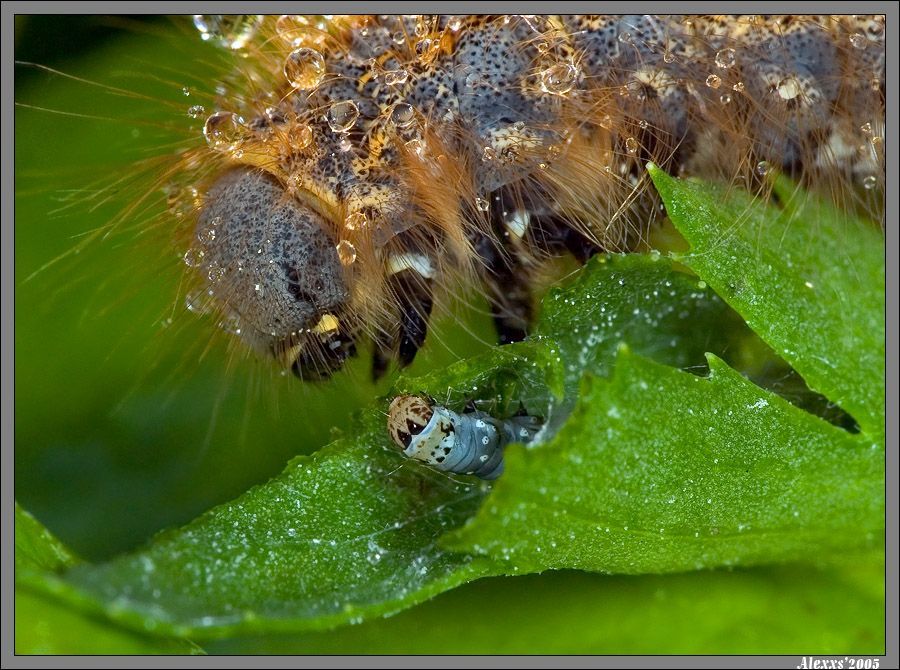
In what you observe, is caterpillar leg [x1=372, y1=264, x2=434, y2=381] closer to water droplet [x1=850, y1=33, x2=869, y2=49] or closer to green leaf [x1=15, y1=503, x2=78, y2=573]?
green leaf [x1=15, y1=503, x2=78, y2=573]

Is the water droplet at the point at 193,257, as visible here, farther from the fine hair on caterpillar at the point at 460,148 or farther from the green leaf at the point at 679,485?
the green leaf at the point at 679,485

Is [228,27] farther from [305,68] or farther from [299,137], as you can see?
[299,137]

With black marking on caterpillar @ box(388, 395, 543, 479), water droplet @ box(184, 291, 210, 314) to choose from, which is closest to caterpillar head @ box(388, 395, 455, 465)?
black marking on caterpillar @ box(388, 395, 543, 479)

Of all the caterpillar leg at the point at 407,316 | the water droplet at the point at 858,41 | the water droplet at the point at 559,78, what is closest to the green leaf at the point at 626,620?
the caterpillar leg at the point at 407,316

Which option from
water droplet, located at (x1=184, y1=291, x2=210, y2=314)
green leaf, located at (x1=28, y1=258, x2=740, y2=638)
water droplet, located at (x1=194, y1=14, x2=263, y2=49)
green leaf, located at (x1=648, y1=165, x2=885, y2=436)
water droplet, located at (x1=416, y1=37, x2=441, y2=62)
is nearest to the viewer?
green leaf, located at (x1=28, y1=258, x2=740, y2=638)

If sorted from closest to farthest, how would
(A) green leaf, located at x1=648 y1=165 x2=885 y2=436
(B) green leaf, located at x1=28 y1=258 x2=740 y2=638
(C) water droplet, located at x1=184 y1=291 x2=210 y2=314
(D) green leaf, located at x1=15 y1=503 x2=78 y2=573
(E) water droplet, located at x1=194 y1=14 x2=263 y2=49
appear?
(B) green leaf, located at x1=28 y1=258 x2=740 y2=638, (D) green leaf, located at x1=15 y1=503 x2=78 y2=573, (A) green leaf, located at x1=648 y1=165 x2=885 y2=436, (C) water droplet, located at x1=184 y1=291 x2=210 y2=314, (E) water droplet, located at x1=194 y1=14 x2=263 y2=49

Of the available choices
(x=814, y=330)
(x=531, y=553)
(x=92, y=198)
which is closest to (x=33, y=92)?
(x=92, y=198)
